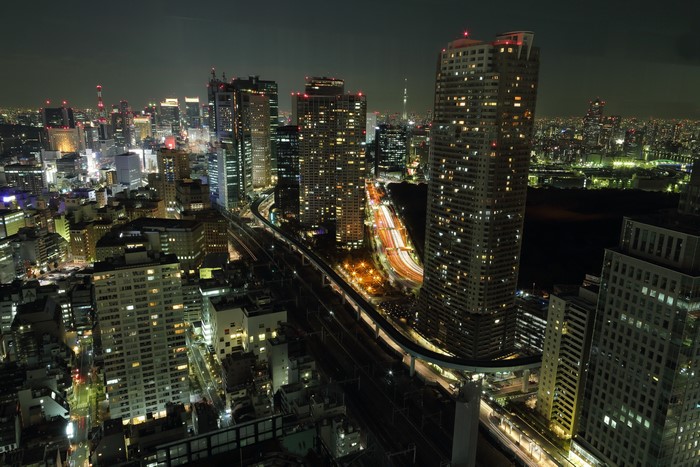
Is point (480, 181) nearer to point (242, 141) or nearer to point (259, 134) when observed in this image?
point (242, 141)

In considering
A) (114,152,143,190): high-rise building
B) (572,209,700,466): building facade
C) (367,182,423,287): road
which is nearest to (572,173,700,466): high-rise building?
(572,209,700,466): building facade

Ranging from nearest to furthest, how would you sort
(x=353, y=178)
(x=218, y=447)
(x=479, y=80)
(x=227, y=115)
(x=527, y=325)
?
(x=218, y=447)
(x=479, y=80)
(x=527, y=325)
(x=353, y=178)
(x=227, y=115)

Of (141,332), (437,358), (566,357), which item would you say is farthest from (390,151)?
(141,332)

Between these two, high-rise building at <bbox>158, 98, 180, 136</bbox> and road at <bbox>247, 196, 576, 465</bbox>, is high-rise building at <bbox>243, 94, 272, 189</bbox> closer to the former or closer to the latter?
road at <bbox>247, 196, 576, 465</bbox>

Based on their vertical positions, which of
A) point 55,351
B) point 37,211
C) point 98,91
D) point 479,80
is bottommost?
point 55,351

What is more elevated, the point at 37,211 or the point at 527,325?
the point at 37,211

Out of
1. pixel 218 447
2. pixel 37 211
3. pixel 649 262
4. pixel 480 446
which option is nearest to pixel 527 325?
pixel 480 446

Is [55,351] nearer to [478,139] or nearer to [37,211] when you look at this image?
[478,139]
